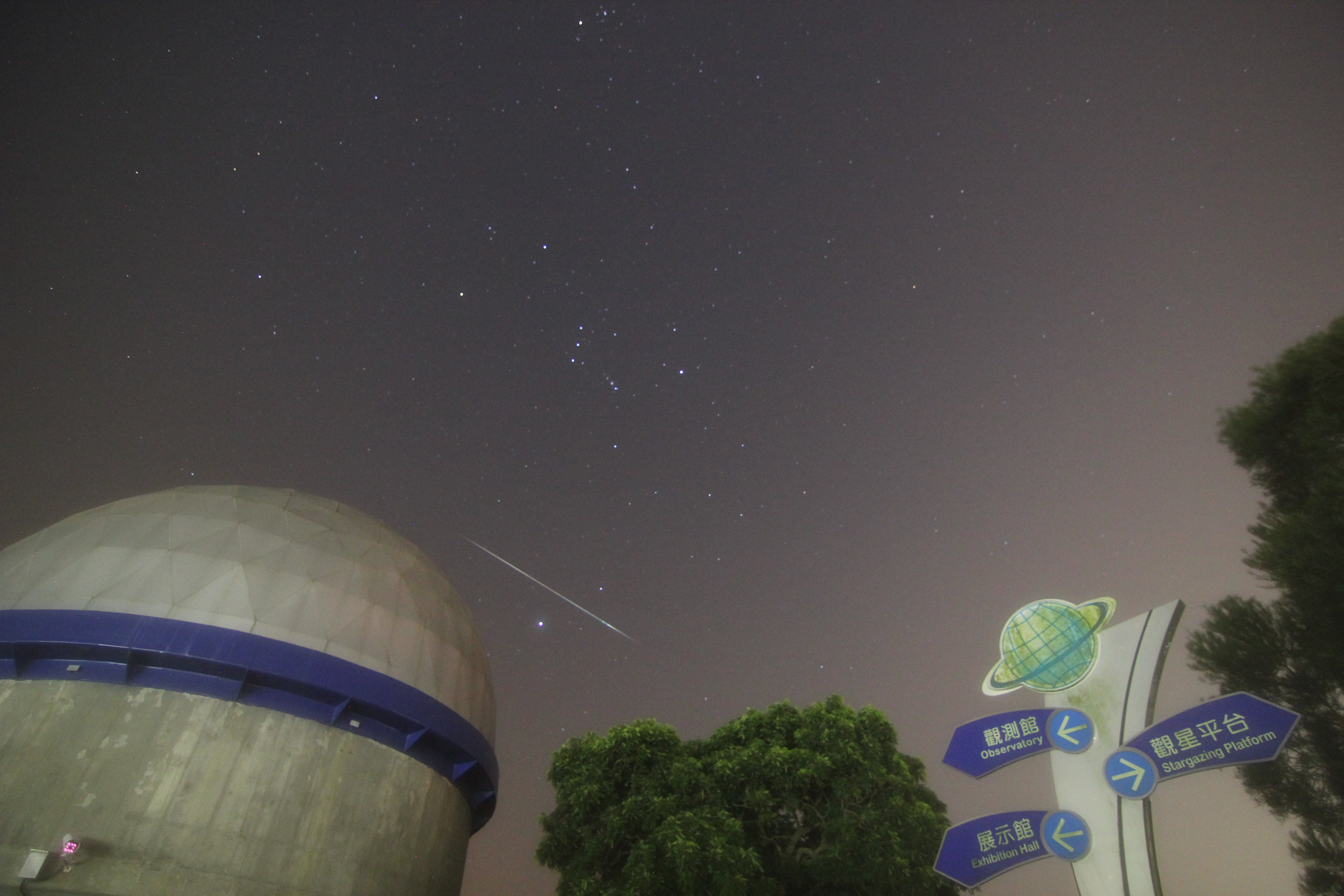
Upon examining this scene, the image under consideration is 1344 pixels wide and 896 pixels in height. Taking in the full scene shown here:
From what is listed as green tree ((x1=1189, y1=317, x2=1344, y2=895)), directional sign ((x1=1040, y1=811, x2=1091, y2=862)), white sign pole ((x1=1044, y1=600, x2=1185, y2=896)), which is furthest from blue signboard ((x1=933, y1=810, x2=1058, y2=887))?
green tree ((x1=1189, y1=317, x2=1344, y2=895))

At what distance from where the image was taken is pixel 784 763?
14938mm

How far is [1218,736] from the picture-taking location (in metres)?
9.48

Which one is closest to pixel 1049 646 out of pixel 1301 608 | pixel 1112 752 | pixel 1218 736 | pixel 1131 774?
pixel 1112 752

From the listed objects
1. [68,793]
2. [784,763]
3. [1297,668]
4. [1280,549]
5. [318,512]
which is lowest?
[68,793]

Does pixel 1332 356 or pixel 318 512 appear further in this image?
pixel 318 512

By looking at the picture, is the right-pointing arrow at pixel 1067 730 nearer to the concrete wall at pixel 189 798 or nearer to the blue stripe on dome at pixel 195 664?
the blue stripe on dome at pixel 195 664

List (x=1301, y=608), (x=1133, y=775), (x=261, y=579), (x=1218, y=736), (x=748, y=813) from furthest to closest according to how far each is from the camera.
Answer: (x=261, y=579), (x=748, y=813), (x=1301, y=608), (x=1133, y=775), (x=1218, y=736)

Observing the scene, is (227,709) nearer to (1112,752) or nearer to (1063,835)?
(1063,835)

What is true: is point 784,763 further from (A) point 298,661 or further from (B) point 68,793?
(B) point 68,793

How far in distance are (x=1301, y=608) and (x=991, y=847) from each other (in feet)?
27.4

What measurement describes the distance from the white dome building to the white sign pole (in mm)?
14546

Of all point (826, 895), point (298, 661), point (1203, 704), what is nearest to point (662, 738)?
point (826, 895)

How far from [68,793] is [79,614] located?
3.78 m

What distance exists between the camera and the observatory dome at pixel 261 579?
15547 mm
